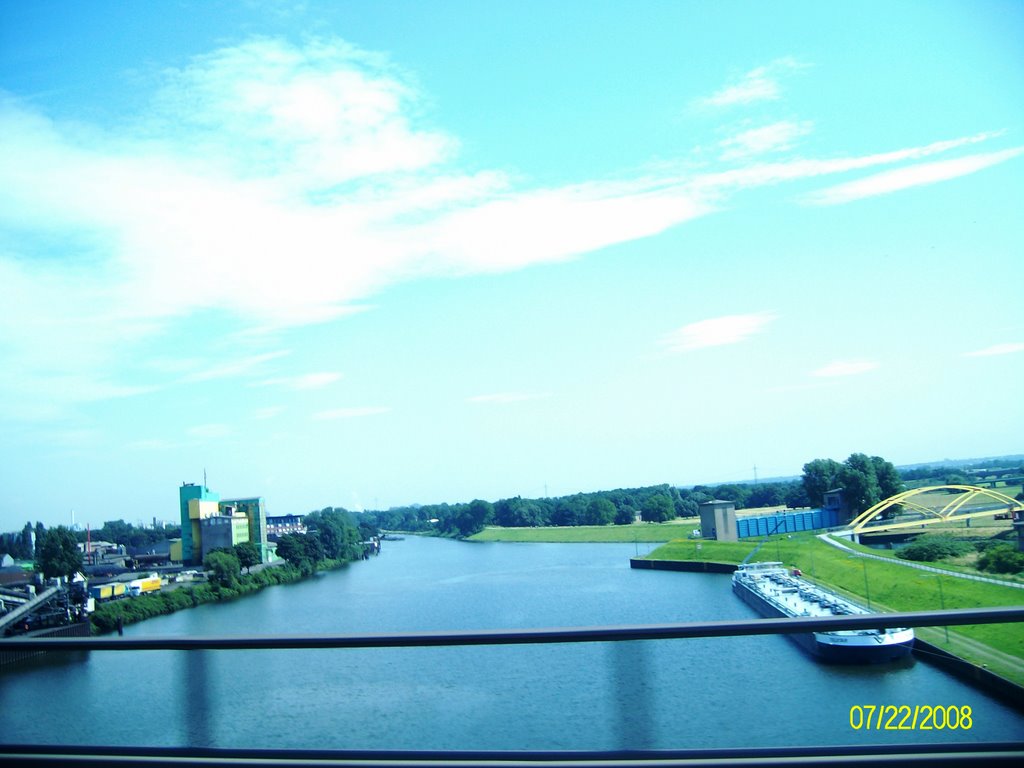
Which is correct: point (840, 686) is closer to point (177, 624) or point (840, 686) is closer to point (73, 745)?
point (73, 745)

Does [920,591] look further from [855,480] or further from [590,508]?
[590,508]

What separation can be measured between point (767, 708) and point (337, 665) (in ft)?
4.53

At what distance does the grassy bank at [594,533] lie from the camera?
155 feet

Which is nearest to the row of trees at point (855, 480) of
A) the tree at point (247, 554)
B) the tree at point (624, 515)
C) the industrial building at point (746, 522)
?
the industrial building at point (746, 522)

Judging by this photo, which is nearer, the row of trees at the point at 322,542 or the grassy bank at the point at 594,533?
the row of trees at the point at 322,542

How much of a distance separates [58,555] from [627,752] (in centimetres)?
3515

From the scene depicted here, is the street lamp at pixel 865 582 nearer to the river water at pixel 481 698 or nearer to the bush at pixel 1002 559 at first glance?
the bush at pixel 1002 559

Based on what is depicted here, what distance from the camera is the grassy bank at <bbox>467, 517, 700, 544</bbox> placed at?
47188 mm

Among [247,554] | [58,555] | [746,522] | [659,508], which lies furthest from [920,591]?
[659,508]

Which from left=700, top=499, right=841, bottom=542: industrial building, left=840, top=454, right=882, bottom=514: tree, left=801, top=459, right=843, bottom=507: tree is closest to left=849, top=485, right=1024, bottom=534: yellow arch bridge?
left=840, top=454, right=882, bottom=514: tree

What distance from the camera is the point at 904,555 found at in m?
10.3

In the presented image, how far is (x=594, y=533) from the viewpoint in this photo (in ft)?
178

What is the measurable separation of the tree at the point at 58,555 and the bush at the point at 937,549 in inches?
1189

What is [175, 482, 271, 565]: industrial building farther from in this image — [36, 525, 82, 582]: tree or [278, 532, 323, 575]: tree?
[36, 525, 82, 582]: tree
